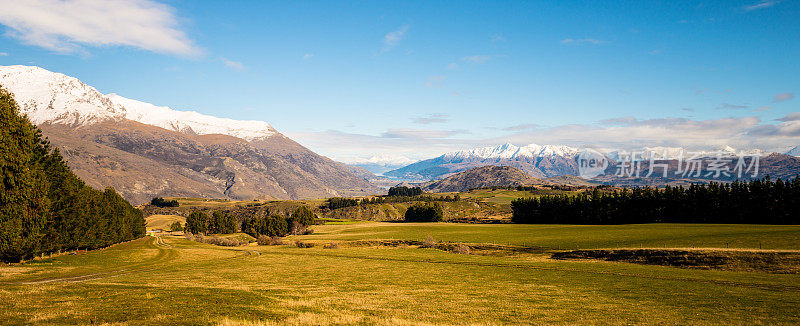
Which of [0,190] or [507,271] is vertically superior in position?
[0,190]

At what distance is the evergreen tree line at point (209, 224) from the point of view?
537 ft

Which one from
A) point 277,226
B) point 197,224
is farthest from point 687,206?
point 197,224

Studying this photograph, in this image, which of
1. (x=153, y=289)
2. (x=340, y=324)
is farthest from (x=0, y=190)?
(x=340, y=324)

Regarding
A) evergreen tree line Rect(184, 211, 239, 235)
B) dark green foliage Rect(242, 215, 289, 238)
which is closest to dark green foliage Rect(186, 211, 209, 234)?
evergreen tree line Rect(184, 211, 239, 235)

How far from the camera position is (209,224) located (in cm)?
17412

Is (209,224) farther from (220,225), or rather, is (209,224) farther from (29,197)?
(29,197)

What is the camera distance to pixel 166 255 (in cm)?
6512

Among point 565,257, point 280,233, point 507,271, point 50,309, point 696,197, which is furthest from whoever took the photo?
point 280,233

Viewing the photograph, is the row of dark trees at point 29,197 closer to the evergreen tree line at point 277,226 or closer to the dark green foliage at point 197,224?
the evergreen tree line at point 277,226

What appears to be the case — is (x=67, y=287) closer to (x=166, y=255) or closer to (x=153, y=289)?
(x=153, y=289)

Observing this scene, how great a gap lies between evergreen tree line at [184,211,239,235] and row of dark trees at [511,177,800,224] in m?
130

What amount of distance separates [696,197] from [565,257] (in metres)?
89.8

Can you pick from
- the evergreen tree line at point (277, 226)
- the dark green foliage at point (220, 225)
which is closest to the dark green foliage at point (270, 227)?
the evergreen tree line at point (277, 226)

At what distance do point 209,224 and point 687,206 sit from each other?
184445 mm
